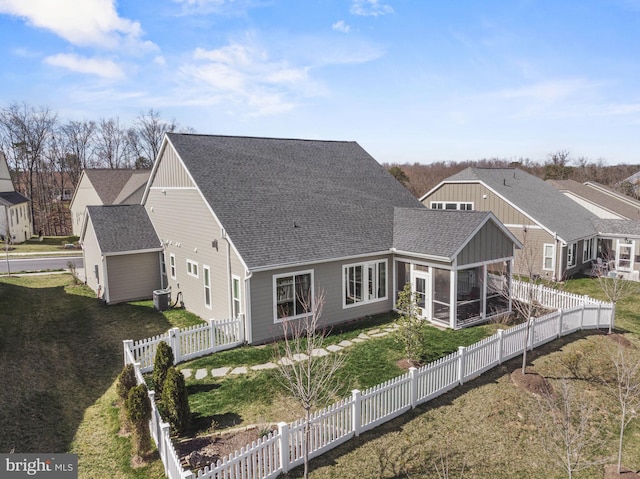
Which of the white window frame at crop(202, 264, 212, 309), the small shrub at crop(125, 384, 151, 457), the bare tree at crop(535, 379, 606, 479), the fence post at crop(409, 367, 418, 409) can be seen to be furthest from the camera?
the white window frame at crop(202, 264, 212, 309)

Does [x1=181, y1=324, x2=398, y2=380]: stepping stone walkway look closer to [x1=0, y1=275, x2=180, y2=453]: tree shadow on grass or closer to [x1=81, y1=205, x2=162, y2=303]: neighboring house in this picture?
[x1=0, y1=275, x2=180, y2=453]: tree shadow on grass

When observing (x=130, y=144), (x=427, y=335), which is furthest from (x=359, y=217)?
(x=130, y=144)

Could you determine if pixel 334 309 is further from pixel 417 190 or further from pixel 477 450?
pixel 417 190

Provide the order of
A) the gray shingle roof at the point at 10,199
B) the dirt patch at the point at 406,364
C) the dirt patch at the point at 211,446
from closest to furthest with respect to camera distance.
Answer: the dirt patch at the point at 211,446
the dirt patch at the point at 406,364
the gray shingle roof at the point at 10,199

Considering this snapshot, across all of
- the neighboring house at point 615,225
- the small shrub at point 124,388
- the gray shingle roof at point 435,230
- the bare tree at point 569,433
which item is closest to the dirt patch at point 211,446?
the small shrub at point 124,388

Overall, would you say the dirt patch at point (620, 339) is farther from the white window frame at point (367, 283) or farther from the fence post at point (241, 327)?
the fence post at point (241, 327)

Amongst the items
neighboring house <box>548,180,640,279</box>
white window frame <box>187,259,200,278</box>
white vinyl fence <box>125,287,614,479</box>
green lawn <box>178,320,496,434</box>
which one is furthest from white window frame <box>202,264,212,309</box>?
neighboring house <box>548,180,640,279</box>
